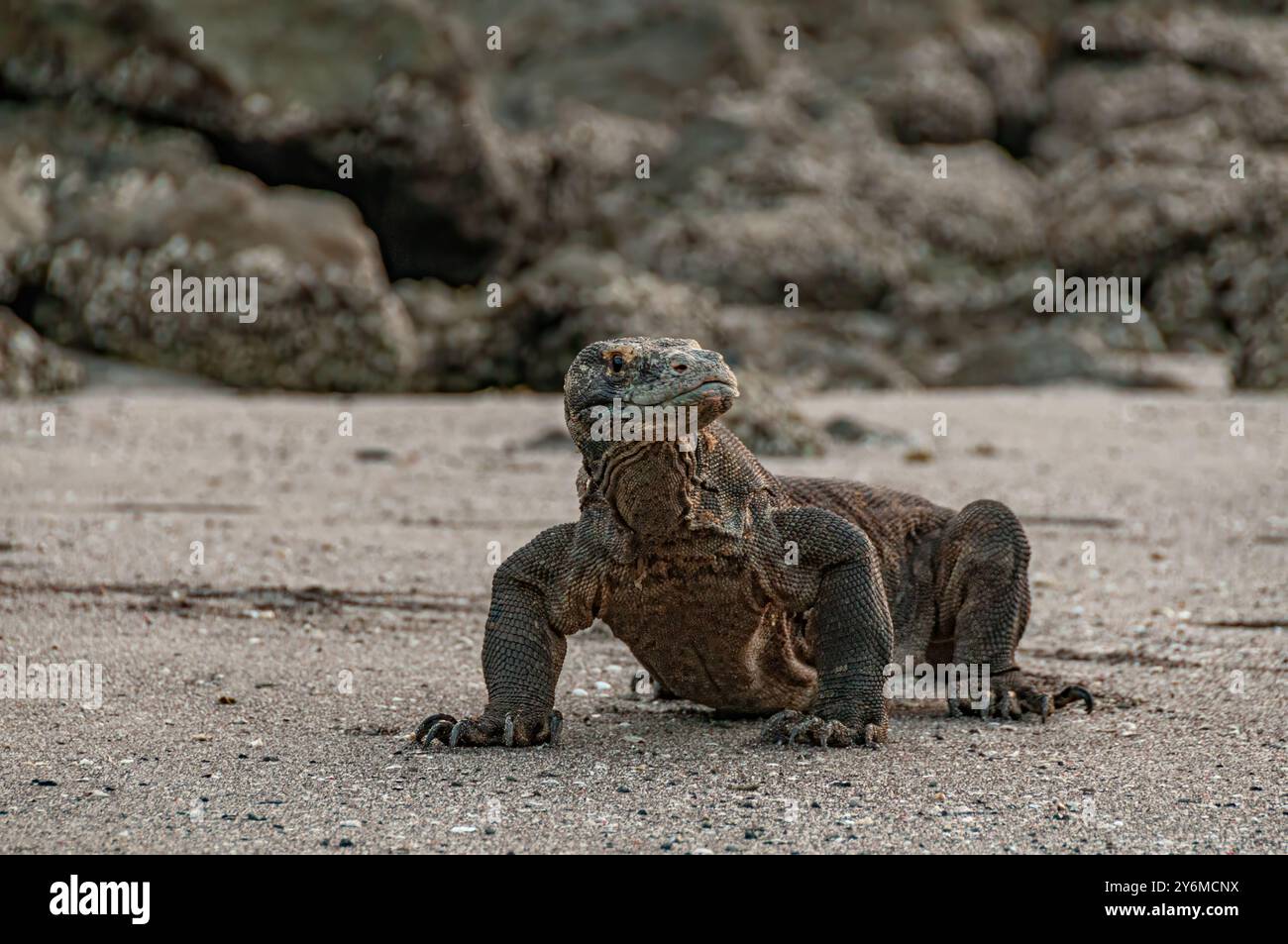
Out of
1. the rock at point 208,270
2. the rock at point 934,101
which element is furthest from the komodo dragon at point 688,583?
the rock at point 934,101

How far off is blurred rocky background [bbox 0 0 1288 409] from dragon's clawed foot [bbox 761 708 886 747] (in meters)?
10.8

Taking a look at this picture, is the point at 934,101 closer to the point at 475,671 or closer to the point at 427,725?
the point at 475,671

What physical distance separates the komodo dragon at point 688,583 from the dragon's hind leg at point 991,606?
2.21ft

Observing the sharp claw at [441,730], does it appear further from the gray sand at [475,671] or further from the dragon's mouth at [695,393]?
the dragon's mouth at [695,393]

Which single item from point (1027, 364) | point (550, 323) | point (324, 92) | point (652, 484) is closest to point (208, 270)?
point (550, 323)

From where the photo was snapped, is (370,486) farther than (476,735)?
Yes

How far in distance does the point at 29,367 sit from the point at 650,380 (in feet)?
38.4

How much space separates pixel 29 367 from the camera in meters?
14.8

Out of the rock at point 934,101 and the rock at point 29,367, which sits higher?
the rock at point 934,101

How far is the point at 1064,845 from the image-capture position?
4.10 metres

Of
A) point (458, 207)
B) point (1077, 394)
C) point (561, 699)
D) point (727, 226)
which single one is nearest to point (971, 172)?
point (727, 226)

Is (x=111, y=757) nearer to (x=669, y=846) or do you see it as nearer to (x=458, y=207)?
(x=669, y=846)

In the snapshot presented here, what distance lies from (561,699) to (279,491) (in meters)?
4.91

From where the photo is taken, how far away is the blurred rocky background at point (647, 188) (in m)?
17.2
